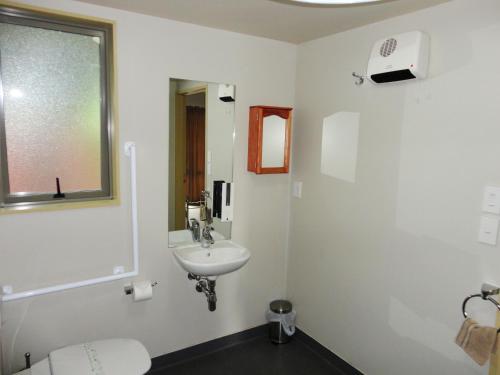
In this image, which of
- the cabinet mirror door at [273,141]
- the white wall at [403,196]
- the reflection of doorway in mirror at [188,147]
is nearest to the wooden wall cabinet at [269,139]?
the cabinet mirror door at [273,141]

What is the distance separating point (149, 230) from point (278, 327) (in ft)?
4.25

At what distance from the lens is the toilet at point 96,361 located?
1813mm

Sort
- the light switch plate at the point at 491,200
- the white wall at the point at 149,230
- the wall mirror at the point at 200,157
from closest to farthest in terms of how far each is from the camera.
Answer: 1. the light switch plate at the point at 491,200
2. the white wall at the point at 149,230
3. the wall mirror at the point at 200,157

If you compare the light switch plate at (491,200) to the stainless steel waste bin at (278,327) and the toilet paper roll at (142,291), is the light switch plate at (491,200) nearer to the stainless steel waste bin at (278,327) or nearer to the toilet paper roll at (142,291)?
the stainless steel waste bin at (278,327)

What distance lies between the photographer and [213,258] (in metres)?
2.53

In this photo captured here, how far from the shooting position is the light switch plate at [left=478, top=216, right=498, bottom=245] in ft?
5.68

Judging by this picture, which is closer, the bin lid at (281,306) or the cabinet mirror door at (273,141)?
the cabinet mirror door at (273,141)

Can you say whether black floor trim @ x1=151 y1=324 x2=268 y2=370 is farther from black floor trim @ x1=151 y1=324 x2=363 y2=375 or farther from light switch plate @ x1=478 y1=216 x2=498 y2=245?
light switch plate @ x1=478 y1=216 x2=498 y2=245

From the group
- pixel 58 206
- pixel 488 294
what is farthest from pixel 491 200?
pixel 58 206

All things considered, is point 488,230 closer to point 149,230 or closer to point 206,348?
point 149,230

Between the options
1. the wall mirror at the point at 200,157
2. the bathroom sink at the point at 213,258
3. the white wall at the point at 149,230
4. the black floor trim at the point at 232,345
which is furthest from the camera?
the black floor trim at the point at 232,345

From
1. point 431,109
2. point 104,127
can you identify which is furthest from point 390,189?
point 104,127

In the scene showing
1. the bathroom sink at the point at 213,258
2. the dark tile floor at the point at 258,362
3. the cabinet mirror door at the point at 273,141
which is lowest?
the dark tile floor at the point at 258,362

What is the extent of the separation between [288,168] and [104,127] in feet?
4.49
